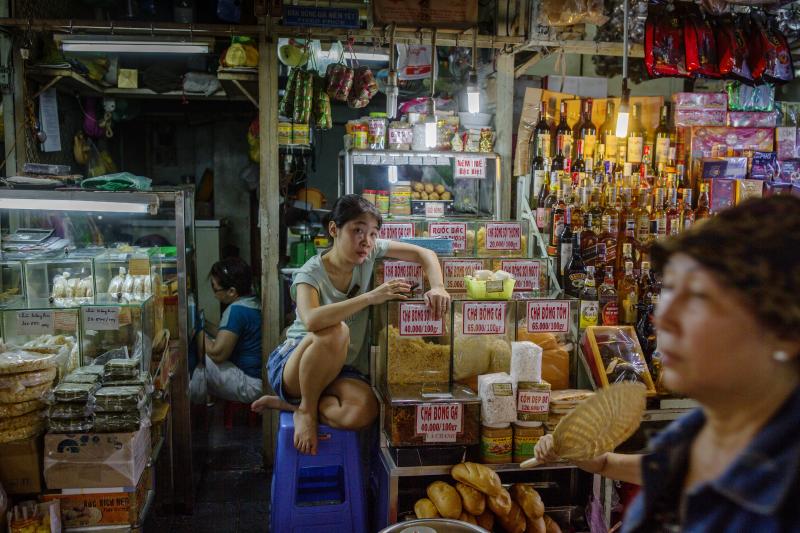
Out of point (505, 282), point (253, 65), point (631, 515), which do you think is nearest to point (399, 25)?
point (253, 65)

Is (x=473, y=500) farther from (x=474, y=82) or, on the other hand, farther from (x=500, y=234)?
(x=474, y=82)

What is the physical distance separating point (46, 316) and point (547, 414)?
89.0 inches

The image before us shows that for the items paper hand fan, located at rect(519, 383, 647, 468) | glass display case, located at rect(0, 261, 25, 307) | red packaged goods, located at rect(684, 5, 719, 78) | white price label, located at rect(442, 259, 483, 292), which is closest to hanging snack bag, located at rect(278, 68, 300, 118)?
white price label, located at rect(442, 259, 483, 292)

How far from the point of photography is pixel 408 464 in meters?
2.83

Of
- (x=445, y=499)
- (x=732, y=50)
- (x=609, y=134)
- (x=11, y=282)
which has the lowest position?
(x=445, y=499)

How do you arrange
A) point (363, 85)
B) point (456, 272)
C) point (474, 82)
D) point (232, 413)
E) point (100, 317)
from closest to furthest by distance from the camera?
1. point (100, 317)
2. point (456, 272)
3. point (474, 82)
4. point (363, 85)
5. point (232, 413)

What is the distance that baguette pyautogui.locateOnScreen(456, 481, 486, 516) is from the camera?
108 inches

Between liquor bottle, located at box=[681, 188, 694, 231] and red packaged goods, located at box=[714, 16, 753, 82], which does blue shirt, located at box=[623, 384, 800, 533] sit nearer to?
liquor bottle, located at box=[681, 188, 694, 231]

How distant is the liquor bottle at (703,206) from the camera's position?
4438 millimetres

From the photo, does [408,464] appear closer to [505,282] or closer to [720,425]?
[505,282]

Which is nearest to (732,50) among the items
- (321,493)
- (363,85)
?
(363,85)

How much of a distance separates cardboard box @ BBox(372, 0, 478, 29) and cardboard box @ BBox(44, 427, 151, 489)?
2.58 metres

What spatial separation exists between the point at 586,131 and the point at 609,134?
170mm

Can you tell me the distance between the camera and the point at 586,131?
479 cm
